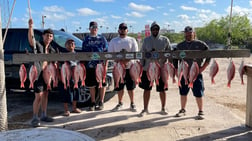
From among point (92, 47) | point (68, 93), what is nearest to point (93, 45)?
point (92, 47)

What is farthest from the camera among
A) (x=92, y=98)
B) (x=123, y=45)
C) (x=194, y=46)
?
(x=92, y=98)

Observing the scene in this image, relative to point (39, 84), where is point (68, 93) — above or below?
below

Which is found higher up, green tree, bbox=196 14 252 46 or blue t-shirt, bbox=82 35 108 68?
green tree, bbox=196 14 252 46

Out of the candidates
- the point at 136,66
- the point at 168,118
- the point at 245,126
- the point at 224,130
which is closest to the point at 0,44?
the point at 136,66

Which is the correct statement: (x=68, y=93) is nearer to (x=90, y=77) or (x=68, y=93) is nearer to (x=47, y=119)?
(x=90, y=77)

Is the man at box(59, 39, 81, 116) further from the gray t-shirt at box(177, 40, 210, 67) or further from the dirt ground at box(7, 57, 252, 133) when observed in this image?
the gray t-shirt at box(177, 40, 210, 67)

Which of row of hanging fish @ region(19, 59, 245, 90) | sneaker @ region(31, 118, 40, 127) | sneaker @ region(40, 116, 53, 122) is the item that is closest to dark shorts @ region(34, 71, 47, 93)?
row of hanging fish @ region(19, 59, 245, 90)

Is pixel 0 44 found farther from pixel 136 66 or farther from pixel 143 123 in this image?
pixel 143 123

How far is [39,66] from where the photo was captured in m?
4.97

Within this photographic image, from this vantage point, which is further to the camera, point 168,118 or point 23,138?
point 168,118

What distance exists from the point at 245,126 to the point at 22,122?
4.54m

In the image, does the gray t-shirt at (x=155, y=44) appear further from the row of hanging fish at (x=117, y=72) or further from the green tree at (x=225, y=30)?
the green tree at (x=225, y=30)

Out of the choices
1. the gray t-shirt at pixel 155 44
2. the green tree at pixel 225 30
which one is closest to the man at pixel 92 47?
the gray t-shirt at pixel 155 44

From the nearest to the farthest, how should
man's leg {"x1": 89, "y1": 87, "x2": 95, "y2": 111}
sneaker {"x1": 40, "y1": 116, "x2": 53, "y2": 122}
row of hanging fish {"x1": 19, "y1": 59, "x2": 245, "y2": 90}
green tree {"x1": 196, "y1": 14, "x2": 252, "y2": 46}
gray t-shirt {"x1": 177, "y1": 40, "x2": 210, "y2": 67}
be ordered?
1. row of hanging fish {"x1": 19, "y1": 59, "x2": 245, "y2": 90}
2. gray t-shirt {"x1": 177, "y1": 40, "x2": 210, "y2": 67}
3. sneaker {"x1": 40, "y1": 116, "x2": 53, "y2": 122}
4. man's leg {"x1": 89, "y1": 87, "x2": 95, "y2": 111}
5. green tree {"x1": 196, "y1": 14, "x2": 252, "y2": 46}
